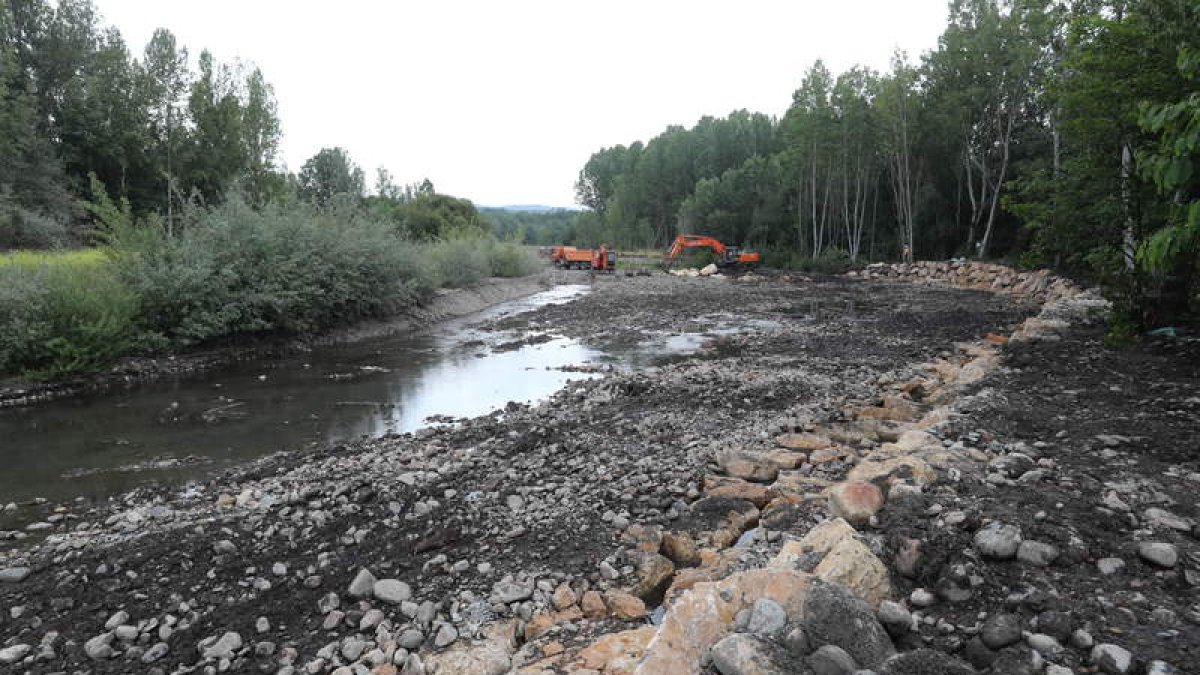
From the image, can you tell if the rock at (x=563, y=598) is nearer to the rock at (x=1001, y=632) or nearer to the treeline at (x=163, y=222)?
the rock at (x=1001, y=632)

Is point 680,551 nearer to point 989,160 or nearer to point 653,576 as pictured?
point 653,576

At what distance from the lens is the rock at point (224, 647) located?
164 inches

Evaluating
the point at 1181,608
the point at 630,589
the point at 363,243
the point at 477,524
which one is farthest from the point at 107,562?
the point at 363,243

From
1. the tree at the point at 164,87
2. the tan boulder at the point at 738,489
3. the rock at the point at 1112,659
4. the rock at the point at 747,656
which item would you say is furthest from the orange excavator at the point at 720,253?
the rock at the point at 747,656

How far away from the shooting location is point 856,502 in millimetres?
4844

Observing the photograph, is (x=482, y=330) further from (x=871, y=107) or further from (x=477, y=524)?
(x=871, y=107)

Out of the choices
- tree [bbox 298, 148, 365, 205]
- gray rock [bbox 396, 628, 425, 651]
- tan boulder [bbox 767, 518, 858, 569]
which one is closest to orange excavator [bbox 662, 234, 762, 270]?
tree [bbox 298, 148, 365, 205]

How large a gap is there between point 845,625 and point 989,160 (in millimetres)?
45505

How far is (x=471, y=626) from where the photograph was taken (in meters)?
4.29

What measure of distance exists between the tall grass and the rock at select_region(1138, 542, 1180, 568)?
16.3m

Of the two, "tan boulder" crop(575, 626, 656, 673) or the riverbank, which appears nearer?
"tan boulder" crop(575, 626, 656, 673)

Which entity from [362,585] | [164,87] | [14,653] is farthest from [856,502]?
[164,87]

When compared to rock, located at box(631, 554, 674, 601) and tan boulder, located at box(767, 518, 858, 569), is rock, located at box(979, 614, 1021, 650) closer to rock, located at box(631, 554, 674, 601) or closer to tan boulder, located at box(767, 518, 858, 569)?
tan boulder, located at box(767, 518, 858, 569)

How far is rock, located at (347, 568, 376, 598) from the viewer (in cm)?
471
